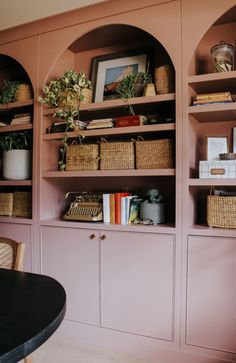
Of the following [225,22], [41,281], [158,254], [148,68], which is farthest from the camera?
[148,68]

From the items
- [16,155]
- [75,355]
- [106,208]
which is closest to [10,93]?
[16,155]

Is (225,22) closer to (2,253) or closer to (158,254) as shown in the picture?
(158,254)

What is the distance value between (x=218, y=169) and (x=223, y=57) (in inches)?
28.7

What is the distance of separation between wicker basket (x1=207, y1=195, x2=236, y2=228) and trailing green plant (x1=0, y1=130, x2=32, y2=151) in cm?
154

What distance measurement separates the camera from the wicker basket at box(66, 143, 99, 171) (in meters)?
2.18

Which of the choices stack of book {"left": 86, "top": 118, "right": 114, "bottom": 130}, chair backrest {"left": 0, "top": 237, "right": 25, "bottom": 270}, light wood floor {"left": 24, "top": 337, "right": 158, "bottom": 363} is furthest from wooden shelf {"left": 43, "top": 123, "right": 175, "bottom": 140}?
light wood floor {"left": 24, "top": 337, "right": 158, "bottom": 363}

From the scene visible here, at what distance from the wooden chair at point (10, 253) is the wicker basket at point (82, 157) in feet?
2.68

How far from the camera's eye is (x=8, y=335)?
767 millimetres

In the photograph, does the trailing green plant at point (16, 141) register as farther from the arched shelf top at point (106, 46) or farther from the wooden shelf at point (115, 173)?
the arched shelf top at point (106, 46)

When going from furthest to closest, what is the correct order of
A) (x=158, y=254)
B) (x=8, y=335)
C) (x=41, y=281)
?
(x=158, y=254), (x=41, y=281), (x=8, y=335)

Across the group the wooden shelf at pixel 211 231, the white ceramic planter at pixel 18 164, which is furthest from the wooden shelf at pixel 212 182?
the white ceramic planter at pixel 18 164

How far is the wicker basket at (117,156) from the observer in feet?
6.85

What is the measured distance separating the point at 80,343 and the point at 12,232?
3.30 feet

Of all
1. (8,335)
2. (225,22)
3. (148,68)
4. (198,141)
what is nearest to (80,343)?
(8,335)
